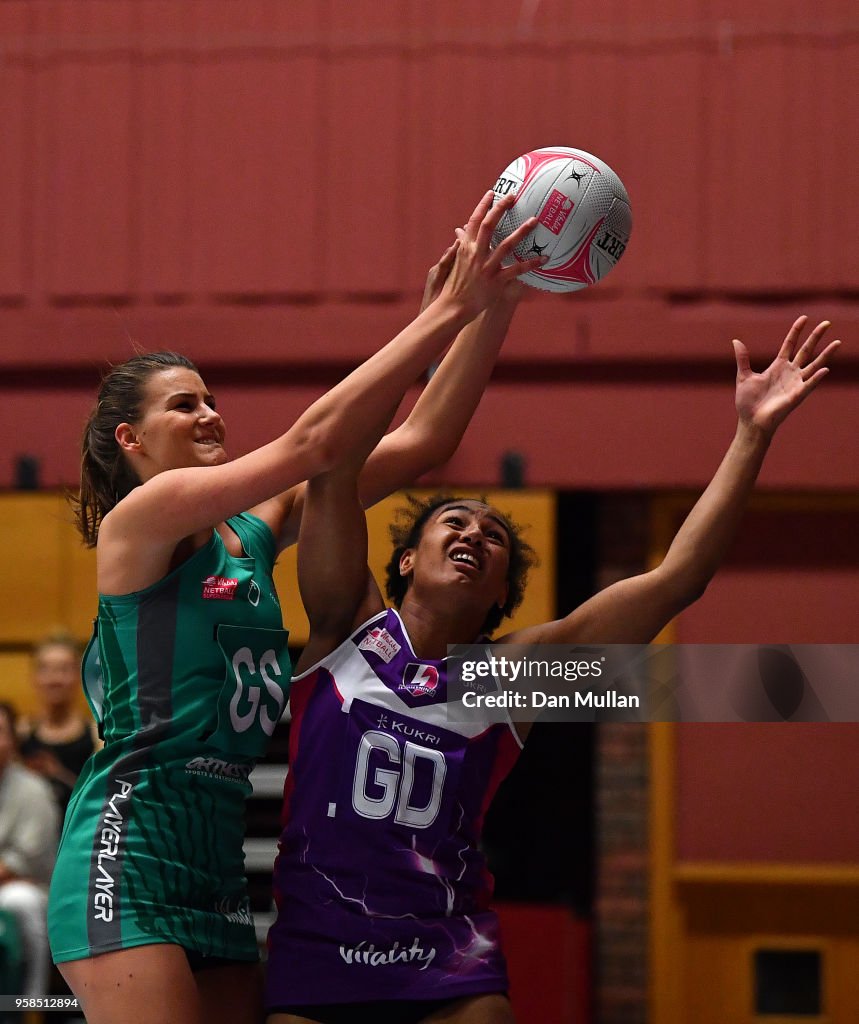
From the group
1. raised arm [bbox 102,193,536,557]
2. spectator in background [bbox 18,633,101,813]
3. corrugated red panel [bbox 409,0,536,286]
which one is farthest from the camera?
corrugated red panel [bbox 409,0,536,286]

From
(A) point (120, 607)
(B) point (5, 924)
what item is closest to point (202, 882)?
(A) point (120, 607)

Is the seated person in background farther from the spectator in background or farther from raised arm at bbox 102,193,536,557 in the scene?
raised arm at bbox 102,193,536,557

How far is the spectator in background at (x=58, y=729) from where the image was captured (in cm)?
585

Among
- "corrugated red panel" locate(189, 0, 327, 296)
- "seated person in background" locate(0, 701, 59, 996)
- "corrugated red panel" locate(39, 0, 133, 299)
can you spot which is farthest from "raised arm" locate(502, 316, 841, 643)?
"corrugated red panel" locate(39, 0, 133, 299)

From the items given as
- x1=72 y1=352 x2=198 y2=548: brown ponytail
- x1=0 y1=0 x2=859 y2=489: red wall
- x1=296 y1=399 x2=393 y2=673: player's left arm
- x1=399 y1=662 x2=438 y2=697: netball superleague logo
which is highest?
x1=0 y1=0 x2=859 y2=489: red wall

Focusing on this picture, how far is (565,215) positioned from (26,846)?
3.34m

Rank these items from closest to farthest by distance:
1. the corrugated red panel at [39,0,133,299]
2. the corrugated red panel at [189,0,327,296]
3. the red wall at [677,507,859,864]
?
the red wall at [677,507,859,864], the corrugated red panel at [189,0,327,296], the corrugated red panel at [39,0,133,299]

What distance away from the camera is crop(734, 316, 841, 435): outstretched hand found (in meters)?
3.20

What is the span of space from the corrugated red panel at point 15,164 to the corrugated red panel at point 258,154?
93cm

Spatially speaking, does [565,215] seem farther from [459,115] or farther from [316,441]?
[459,115]

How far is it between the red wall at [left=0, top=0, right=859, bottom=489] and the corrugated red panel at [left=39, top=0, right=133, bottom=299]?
13 millimetres

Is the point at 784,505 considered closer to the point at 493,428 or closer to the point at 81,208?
the point at 493,428

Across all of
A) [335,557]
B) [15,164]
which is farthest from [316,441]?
[15,164]

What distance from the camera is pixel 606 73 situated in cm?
736
